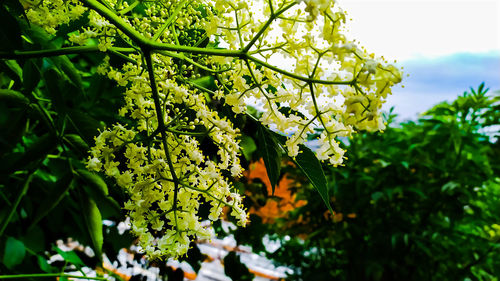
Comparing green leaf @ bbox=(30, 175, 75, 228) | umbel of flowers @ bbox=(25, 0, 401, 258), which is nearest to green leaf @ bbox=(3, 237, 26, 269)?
green leaf @ bbox=(30, 175, 75, 228)

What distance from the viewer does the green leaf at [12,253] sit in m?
0.78

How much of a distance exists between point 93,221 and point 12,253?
0.95ft

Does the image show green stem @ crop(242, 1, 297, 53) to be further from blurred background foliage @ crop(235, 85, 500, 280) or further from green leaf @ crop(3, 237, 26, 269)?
blurred background foliage @ crop(235, 85, 500, 280)

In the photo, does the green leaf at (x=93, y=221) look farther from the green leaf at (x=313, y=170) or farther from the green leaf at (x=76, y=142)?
the green leaf at (x=313, y=170)

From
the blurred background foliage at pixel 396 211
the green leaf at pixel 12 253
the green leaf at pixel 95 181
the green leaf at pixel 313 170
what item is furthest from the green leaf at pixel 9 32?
the blurred background foliage at pixel 396 211

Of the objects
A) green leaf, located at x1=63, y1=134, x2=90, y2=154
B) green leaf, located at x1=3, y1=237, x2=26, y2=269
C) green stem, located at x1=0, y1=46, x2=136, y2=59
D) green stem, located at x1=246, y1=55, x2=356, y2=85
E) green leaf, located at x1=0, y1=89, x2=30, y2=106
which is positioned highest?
green leaf, located at x1=0, y1=89, x2=30, y2=106

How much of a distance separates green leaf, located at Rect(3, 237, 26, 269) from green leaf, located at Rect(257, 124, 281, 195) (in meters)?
0.58

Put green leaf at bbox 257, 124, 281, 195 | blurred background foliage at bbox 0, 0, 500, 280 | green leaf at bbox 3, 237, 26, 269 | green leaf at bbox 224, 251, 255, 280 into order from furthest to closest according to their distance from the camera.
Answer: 1. blurred background foliage at bbox 0, 0, 500, 280
2. green leaf at bbox 224, 251, 255, 280
3. green leaf at bbox 3, 237, 26, 269
4. green leaf at bbox 257, 124, 281, 195

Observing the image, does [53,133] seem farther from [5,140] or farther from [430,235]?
[430,235]

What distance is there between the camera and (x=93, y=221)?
0.64 m

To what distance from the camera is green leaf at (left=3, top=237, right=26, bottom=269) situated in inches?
30.6

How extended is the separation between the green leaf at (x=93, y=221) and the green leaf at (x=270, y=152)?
30cm

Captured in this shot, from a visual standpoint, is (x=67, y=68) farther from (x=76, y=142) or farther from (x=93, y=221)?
(x=93, y=221)

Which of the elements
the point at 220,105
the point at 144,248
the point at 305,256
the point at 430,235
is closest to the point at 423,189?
the point at 430,235
